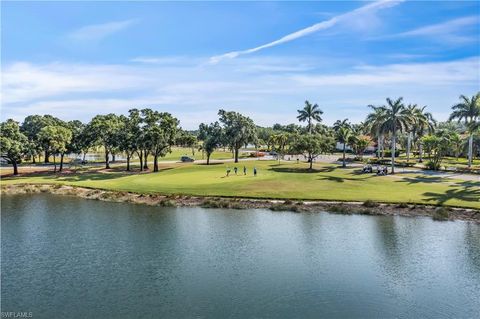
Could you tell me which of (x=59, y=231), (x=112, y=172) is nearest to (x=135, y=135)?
(x=112, y=172)

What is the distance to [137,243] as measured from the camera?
4488 cm

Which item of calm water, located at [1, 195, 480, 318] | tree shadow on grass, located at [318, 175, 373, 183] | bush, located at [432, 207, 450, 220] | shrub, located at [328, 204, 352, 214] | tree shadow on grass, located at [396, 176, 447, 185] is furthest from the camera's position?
tree shadow on grass, located at [318, 175, 373, 183]

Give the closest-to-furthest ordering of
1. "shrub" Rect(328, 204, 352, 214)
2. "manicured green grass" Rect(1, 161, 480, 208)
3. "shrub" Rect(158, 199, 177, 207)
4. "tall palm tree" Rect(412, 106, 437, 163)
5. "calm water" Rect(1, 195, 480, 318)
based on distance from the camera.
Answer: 1. "calm water" Rect(1, 195, 480, 318)
2. "shrub" Rect(328, 204, 352, 214)
3. "shrub" Rect(158, 199, 177, 207)
4. "manicured green grass" Rect(1, 161, 480, 208)
5. "tall palm tree" Rect(412, 106, 437, 163)

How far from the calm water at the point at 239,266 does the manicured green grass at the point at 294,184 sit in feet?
36.0

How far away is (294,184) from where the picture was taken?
255ft

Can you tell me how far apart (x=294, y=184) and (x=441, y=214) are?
90.3ft

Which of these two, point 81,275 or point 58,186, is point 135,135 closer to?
point 58,186

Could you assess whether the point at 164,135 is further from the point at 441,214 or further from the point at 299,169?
the point at 441,214

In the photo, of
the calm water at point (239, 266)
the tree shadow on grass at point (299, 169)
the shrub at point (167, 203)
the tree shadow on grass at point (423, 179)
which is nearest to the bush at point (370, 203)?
the calm water at point (239, 266)

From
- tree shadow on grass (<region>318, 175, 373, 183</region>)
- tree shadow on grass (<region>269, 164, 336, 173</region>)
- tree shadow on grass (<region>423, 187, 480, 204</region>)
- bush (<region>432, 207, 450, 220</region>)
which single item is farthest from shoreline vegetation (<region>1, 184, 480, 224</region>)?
tree shadow on grass (<region>269, 164, 336, 173</region>)

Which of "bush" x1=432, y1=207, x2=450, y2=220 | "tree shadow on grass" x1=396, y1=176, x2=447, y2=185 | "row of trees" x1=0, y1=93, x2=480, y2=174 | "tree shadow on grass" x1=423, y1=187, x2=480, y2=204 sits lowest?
"bush" x1=432, y1=207, x2=450, y2=220

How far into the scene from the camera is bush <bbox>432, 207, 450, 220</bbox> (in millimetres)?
54938

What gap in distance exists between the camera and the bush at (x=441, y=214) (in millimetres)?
54938

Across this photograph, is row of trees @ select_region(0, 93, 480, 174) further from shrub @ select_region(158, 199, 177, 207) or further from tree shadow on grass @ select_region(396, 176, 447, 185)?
shrub @ select_region(158, 199, 177, 207)
